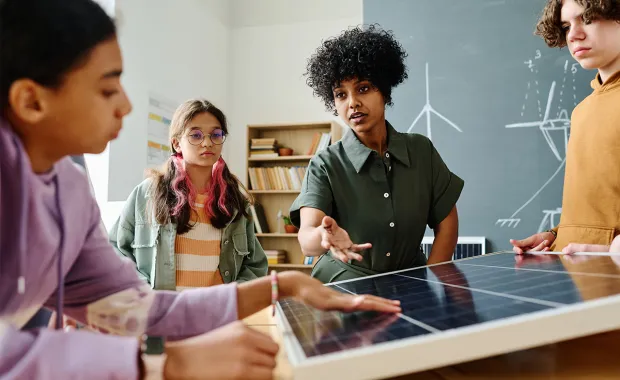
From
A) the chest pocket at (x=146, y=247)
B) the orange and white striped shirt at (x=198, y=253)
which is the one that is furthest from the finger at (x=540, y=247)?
the chest pocket at (x=146, y=247)

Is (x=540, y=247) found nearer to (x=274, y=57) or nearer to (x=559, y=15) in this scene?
(x=559, y=15)

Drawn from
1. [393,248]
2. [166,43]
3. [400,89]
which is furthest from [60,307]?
[166,43]

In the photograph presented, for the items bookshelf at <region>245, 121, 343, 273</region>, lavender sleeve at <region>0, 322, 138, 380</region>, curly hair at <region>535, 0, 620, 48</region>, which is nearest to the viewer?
lavender sleeve at <region>0, 322, 138, 380</region>

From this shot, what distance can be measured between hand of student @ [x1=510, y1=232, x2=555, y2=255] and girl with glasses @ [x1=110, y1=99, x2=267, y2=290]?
1.10 m

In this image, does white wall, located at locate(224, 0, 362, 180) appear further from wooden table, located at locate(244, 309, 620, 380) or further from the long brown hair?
wooden table, located at locate(244, 309, 620, 380)

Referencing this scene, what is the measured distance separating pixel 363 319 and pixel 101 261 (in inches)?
17.4

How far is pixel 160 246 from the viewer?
205 cm

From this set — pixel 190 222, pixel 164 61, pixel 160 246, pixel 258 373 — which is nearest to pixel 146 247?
pixel 160 246

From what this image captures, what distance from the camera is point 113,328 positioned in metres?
0.80

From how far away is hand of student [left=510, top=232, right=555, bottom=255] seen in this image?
153cm

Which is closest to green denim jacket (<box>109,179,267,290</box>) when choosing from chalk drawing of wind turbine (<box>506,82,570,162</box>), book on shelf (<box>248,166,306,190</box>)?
chalk drawing of wind turbine (<box>506,82,570,162</box>)

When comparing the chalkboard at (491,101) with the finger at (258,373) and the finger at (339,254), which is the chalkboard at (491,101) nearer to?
the finger at (339,254)

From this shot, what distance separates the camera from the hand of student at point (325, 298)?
78 centimetres

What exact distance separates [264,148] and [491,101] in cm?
242
